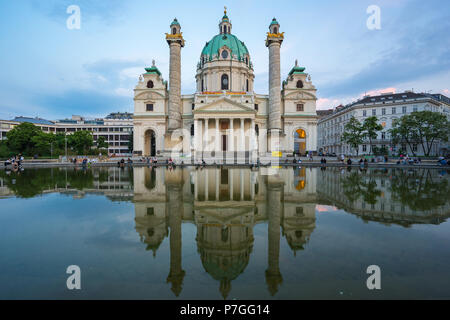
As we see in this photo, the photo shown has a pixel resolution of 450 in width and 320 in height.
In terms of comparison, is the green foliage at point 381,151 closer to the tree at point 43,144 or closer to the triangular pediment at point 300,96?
the triangular pediment at point 300,96

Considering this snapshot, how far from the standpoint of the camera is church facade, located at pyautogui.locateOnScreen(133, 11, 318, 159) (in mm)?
43000

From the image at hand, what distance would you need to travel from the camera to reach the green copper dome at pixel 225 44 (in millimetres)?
53344

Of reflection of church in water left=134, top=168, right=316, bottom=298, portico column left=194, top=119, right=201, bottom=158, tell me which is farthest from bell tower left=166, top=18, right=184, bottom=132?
reflection of church in water left=134, top=168, right=316, bottom=298

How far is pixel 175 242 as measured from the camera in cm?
533

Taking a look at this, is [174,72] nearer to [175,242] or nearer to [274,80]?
[274,80]

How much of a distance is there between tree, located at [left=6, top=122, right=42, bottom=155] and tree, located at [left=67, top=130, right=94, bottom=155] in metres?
6.53

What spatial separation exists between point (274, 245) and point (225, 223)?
1.79 metres

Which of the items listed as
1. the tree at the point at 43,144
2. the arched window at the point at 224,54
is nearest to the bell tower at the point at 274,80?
the arched window at the point at 224,54

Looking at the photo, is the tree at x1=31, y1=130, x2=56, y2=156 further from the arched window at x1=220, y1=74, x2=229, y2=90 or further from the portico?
the arched window at x1=220, y1=74, x2=229, y2=90

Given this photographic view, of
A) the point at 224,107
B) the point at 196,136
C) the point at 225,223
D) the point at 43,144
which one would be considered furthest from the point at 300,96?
the point at 43,144
